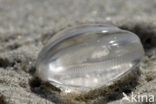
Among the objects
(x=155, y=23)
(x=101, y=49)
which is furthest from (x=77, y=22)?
(x=101, y=49)

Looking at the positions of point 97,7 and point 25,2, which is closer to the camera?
point 97,7

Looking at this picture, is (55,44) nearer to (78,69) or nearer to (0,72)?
(78,69)

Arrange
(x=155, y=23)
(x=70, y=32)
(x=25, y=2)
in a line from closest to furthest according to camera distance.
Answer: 1. (x=70, y=32)
2. (x=155, y=23)
3. (x=25, y=2)

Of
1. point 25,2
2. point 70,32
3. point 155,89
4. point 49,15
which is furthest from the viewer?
Result: point 25,2

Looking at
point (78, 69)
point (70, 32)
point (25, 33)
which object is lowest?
point (25, 33)

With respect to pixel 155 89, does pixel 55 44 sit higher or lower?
higher

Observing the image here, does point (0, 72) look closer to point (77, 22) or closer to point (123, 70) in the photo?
point (123, 70)
